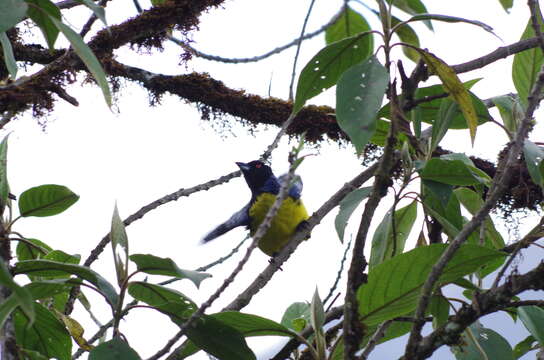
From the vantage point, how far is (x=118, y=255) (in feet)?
4.91

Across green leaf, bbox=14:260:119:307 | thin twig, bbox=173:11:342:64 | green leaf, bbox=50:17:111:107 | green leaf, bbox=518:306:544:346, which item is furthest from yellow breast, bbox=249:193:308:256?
green leaf, bbox=50:17:111:107

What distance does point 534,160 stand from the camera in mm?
1639

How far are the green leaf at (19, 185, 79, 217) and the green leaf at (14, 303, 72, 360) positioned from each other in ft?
0.88

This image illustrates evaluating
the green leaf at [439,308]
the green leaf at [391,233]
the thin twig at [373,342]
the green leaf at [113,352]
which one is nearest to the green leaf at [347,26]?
the green leaf at [391,233]

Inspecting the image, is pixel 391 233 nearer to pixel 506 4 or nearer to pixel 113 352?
pixel 506 4

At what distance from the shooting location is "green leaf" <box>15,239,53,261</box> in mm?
1920

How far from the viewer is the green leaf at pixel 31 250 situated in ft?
6.30

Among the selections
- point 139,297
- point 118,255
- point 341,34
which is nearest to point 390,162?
point 118,255

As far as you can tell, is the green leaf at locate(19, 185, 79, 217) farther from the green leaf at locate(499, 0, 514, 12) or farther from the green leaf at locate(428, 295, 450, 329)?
the green leaf at locate(499, 0, 514, 12)

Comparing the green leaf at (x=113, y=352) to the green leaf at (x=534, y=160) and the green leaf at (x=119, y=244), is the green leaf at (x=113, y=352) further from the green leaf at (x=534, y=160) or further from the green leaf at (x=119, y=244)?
the green leaf at (x=534, y=160)

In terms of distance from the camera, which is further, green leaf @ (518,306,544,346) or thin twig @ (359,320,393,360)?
green leaf @ (518,306,544,346)

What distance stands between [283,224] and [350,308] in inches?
127

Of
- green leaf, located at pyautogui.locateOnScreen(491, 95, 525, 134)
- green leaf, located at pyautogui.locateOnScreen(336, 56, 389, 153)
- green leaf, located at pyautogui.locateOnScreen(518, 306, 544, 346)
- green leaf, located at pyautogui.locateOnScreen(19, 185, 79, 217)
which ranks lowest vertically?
green leaf, located at pyautogui.locateOnScreen(518, 306, 544, 346)

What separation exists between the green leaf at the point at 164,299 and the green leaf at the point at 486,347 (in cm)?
61
